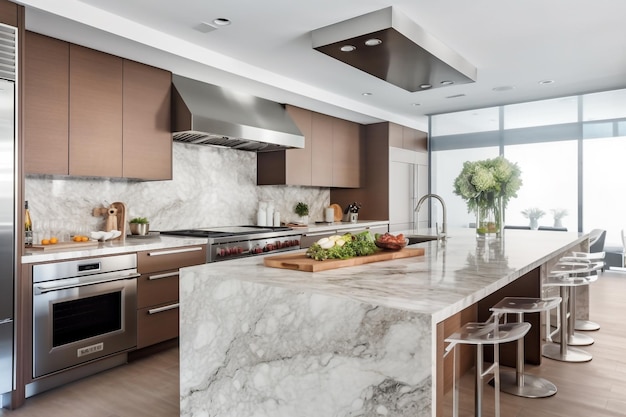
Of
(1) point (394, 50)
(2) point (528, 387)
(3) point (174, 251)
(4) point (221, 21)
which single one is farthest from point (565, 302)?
(4) point (221, 21)

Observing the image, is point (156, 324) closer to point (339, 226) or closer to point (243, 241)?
point (243, 241)

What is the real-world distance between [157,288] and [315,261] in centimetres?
181

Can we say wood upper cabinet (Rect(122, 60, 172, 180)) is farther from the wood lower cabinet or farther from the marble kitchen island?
the marble kitchen island

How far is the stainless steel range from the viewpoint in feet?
12.5

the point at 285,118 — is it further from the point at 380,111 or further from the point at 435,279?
the point at 435,279

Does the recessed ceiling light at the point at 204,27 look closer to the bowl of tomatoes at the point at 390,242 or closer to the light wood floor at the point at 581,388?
the bowl of tomatoes at the point at 390,242

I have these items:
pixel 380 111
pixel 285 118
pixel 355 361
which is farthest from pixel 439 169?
pixel 355 361

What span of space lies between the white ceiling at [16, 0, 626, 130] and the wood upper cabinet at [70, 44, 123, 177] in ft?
0.45

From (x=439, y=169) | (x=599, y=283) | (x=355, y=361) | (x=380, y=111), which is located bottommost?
(x=599, y=283)

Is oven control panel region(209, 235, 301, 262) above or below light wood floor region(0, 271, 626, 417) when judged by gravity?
above

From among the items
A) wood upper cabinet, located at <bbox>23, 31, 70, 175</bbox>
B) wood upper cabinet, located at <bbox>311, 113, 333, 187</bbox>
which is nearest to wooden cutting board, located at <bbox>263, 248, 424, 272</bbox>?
wood upper cabinet, located at <bbox>23, 31, 70, 175</bbox>

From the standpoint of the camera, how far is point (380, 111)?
6.10 meters

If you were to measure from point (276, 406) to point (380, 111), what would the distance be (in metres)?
5.02

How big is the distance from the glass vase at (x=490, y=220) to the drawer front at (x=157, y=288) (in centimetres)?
249
